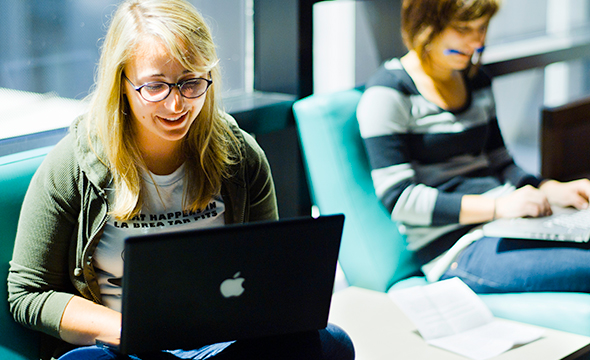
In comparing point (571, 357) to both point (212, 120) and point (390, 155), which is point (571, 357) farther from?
point (212, 120)

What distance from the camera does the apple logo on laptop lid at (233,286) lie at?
1.12m

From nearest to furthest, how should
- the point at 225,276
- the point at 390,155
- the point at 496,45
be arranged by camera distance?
the point at 225,276 → the point at 390,155 → the point at 496,45

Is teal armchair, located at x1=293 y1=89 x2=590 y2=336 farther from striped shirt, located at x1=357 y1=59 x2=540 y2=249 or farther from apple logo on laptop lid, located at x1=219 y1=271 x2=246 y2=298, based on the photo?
apple logo on laptop lid, located at x1=219 y1=271 x2=246 y2=298

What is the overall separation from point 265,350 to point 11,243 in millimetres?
592

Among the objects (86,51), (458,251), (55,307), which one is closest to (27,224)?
(55,307)

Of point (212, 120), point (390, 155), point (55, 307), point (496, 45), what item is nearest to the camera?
point (55, 307)

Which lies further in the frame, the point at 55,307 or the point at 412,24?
the point at 412,24

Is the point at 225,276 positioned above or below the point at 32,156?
below

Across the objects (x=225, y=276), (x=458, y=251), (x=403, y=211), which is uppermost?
(x=225, y=276)

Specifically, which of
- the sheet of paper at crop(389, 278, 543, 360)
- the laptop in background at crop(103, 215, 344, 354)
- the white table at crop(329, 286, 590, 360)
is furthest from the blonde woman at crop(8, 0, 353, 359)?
the sheet of paper at crop(389, 278, 543, 360)

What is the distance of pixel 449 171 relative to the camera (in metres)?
2.00

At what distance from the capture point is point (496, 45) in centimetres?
348

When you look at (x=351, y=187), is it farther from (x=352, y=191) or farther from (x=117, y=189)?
(x=117, y=189)

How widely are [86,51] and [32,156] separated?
49cm
